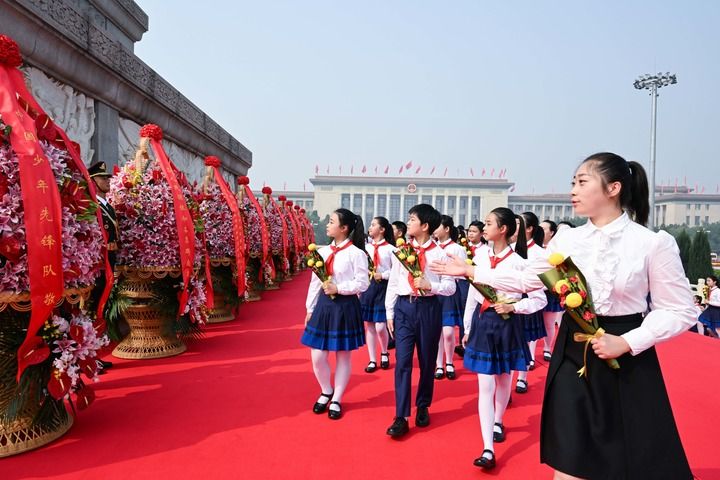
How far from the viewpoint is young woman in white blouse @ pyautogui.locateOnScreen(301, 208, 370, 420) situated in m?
3.31

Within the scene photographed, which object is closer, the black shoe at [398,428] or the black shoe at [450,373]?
the black shoe at [398,428]

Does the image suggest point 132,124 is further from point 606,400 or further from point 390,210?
point 390,210

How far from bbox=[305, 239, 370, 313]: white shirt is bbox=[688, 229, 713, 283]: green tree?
2131cm

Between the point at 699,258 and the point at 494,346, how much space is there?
21.5 metres

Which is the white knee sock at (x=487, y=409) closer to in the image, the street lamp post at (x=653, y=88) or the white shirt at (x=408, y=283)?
the white shirt at (x=408, y=283)

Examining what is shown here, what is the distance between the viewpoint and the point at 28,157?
2.46 m

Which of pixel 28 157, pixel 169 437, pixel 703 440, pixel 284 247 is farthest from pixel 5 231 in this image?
pixel 284 247

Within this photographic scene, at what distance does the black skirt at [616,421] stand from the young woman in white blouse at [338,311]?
1.80m

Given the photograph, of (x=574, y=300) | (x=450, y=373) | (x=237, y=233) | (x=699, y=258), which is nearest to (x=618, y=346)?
(x=574, y=300)

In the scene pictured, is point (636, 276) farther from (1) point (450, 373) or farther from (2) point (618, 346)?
(1) point (450, 373)

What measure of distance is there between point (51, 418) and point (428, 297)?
8.23 feet

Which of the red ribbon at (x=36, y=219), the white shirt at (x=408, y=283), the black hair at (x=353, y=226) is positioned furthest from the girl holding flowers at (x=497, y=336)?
the red ribbon at (x=36, y=219)

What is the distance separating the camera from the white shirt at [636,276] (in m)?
1.58

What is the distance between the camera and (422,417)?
10.6ft
